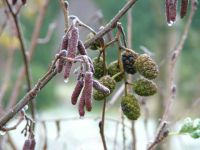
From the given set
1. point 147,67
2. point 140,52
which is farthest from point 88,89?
point 140,52

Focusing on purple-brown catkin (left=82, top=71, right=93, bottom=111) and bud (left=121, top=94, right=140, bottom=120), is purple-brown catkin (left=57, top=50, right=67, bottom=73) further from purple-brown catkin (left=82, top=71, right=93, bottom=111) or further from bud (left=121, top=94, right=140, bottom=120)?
bud (left=121, top=94, right=140, bottom=120)

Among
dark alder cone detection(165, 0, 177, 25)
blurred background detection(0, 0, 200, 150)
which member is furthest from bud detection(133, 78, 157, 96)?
blurred background detection(0, 0, 200, 150)

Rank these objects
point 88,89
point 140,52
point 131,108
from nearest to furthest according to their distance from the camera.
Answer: point 88,89, point 131,108, point 140,52

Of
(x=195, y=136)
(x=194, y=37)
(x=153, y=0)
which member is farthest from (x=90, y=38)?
(x=194, y=37)

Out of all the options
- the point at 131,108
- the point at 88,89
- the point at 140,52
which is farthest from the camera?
the point at 140,52

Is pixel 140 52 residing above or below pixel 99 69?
above

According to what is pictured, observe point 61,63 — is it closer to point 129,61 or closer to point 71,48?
point 71,48
